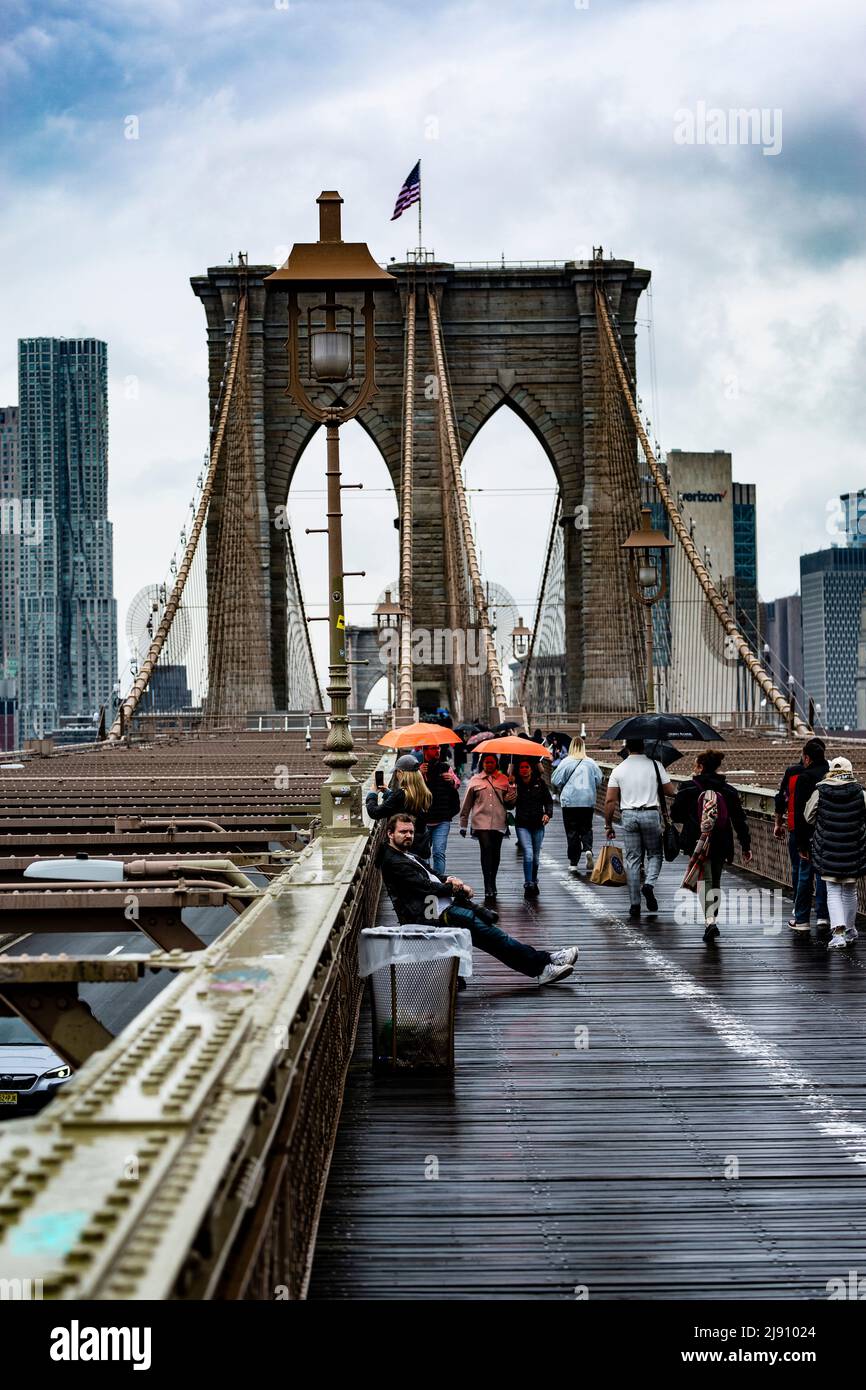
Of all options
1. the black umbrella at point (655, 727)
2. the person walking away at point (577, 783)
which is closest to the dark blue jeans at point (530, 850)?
the person walking away at point (577, 783)

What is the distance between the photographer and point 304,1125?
5.01 meters

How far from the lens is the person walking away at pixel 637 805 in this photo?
13.9 m

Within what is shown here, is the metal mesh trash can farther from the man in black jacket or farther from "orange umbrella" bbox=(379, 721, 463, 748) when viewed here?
"orange umbrella" bbox=(379, 721, 463, 748)

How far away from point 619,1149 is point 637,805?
7.39 meters

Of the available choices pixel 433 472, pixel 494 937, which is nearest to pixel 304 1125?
pixel 494 937

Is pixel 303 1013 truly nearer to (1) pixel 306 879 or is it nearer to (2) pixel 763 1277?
(2) pixel 763 1277

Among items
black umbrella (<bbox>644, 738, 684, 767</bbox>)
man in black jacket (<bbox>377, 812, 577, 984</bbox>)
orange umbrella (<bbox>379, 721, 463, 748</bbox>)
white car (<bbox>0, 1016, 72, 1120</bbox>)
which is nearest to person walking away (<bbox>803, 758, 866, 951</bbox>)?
man in black jacket (<bbox>377, 812, 577, 984</bbox>)

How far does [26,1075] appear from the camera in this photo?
12688 millimetres

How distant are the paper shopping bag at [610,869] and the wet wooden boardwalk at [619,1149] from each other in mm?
3895

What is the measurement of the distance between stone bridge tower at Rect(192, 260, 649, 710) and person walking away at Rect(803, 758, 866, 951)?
51051mm

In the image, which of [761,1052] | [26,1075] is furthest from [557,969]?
[26,1075]

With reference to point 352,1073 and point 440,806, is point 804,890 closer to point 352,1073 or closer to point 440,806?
point 440,806

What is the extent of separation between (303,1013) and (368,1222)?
1.26 metres

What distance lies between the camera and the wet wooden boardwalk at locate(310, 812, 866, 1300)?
5305 millimetres
